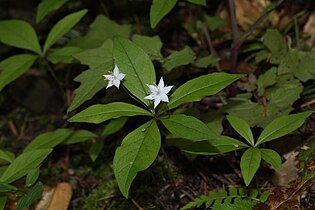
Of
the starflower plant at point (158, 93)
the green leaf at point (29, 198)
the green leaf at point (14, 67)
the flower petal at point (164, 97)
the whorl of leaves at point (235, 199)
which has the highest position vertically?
the green leaf at point (14, 67)

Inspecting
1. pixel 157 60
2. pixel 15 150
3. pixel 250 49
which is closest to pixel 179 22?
pixel 250 49

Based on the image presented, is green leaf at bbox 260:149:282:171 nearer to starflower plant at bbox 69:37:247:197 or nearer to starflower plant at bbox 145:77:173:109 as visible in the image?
starflower plant at bbox 69:37:247:197

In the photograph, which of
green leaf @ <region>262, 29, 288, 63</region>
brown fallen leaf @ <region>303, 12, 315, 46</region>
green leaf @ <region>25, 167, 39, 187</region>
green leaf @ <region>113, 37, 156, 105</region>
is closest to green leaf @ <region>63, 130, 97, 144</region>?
green leaf @ <region>25, 167, 39, 187</region>

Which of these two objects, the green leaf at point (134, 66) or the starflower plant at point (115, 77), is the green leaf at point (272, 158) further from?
the starflower plant at point (115, 77)

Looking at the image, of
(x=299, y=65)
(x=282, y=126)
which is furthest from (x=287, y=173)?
(x=299, y=65)

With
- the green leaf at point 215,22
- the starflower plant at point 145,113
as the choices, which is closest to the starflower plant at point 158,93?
the starflower plant at point 145,113

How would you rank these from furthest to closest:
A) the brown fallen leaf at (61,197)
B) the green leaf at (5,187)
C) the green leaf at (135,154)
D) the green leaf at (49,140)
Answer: the green leaf at (49,140), the brown fallen leaf at (61,197), the green leaf at (5,187), the green leaf at (135,154)
